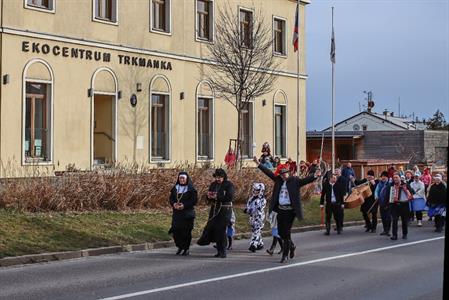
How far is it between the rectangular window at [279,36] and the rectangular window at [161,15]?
8.31m

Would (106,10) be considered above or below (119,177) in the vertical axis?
above

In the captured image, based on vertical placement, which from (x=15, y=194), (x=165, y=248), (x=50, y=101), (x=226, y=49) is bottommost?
(x=165, y=248)

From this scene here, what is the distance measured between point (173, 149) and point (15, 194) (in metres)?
12.5

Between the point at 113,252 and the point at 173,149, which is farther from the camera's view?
the point at 173,149

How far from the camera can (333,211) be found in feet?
69.3

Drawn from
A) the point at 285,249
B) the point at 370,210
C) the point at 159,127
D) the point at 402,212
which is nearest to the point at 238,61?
the point at 159,127

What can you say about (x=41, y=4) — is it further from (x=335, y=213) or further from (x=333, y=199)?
(x=335, y=213)

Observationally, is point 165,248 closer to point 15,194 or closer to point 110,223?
point 110,223

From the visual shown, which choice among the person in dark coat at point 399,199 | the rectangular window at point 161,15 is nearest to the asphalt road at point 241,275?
the person in dark coat at point 399,199

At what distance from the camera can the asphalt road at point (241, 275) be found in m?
10.9

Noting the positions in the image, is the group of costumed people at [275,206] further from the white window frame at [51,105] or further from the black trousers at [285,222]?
the white window frame at [51,105]

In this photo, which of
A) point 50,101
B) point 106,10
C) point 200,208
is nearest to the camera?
point 200,208

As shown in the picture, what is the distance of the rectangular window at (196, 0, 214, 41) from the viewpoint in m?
32.2

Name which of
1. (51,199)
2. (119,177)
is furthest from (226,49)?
(51,199)
